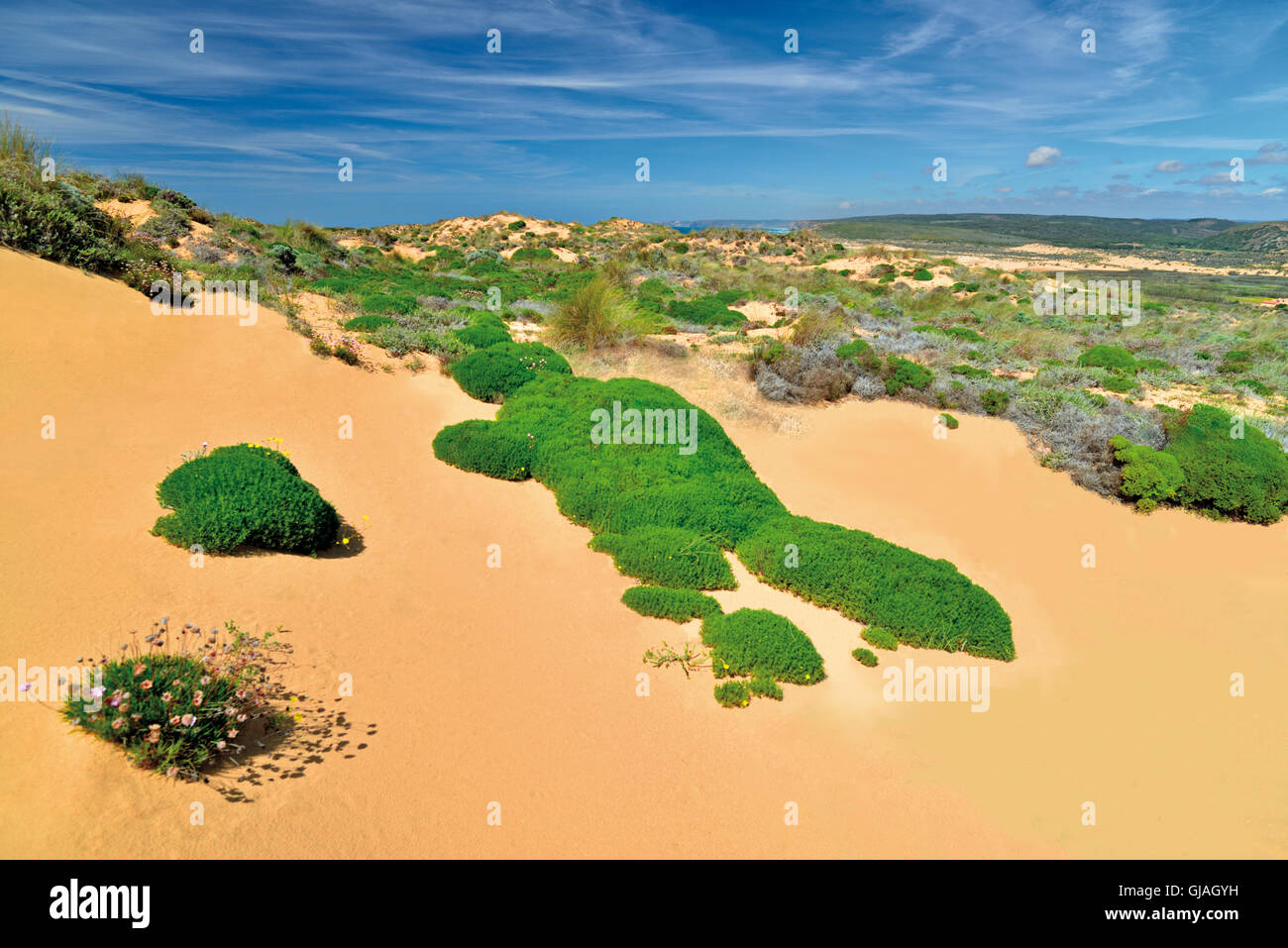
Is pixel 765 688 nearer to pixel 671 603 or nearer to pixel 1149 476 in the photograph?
pixel 671 603

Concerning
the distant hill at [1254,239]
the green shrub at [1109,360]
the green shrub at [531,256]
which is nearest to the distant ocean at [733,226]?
the green shrub at [531,256]

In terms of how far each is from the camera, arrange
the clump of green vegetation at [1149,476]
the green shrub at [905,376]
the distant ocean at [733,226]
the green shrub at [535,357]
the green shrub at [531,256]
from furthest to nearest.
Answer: the distant ocean at [733,226] → the green shrub at [531,256] → the green shrub at [905,376] → the green shrub at [535,357] → the clump of green vegetation at [1149,476]

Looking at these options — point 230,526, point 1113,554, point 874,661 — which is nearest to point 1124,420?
point 1113,554

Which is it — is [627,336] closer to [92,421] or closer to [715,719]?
[92,421]

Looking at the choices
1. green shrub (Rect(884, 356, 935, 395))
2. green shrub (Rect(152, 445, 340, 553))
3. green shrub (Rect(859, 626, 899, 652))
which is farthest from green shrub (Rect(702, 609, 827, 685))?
green shrub (Rect(884, 356, 935, 395))

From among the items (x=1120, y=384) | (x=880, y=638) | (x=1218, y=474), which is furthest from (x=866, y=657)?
(x=1120, y=384)

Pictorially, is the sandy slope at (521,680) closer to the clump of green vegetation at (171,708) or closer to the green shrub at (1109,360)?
the clump of green vegetation at (171,708)
